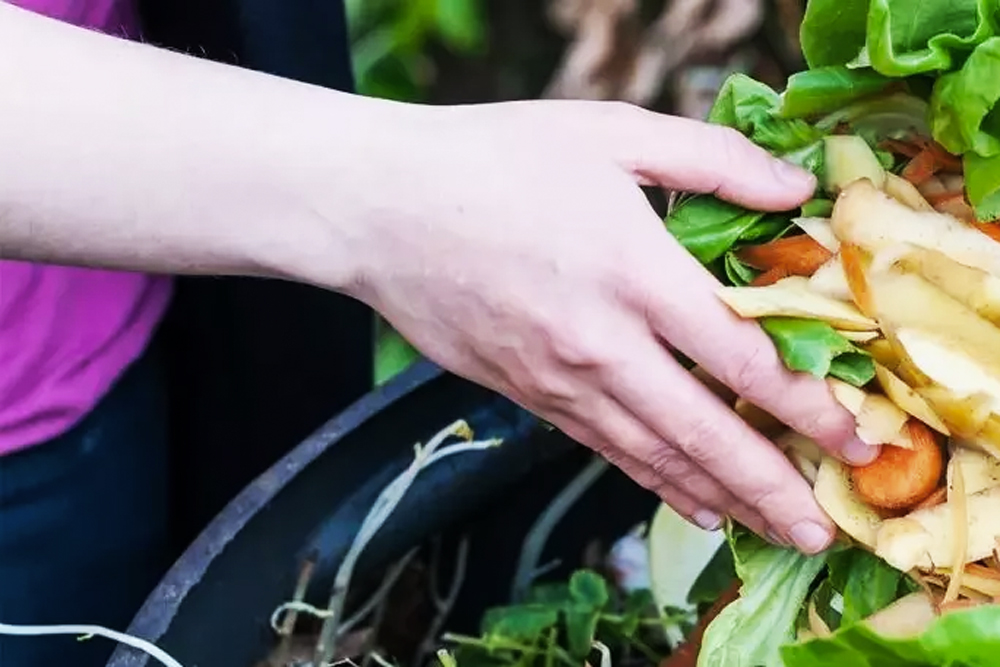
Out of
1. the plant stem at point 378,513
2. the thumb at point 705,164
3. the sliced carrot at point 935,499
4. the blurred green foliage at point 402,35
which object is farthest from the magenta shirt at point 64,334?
the blurred green foliage at point 402,35

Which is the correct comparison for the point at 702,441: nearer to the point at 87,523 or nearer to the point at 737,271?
the point at 737,271

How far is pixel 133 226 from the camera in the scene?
0.42 metres

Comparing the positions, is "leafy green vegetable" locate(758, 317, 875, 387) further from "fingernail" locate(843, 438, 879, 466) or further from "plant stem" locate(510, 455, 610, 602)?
"plant stem" locate(510, 455, 610, 602)

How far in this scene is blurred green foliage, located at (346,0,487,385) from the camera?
1.25m

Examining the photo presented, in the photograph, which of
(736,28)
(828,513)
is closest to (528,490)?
(828,513)

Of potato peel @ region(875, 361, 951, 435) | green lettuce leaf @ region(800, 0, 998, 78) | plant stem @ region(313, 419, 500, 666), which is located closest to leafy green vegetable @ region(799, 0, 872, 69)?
green lettuce leaf @ region(800, 0, 998, 78)

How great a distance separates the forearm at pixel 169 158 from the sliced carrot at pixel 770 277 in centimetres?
11

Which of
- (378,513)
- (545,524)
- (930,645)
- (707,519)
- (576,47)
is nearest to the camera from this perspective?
(930,645)

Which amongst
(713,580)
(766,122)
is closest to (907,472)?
(766,122)

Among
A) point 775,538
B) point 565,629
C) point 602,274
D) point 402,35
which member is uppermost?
point 402,35

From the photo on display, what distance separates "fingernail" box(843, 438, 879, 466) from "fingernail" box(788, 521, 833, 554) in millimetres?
25

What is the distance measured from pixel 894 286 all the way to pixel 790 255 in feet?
0.12

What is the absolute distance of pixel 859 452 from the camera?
0.42 metres

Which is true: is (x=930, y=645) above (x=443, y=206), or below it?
below
